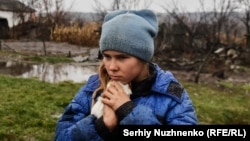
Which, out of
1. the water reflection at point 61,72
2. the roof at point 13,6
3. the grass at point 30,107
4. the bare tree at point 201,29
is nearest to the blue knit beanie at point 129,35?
the grass at point 30,107

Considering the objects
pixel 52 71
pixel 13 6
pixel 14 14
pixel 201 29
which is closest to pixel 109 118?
pixel 52 71

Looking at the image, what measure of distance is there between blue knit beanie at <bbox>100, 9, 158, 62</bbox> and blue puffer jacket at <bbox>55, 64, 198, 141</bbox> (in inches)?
6.0

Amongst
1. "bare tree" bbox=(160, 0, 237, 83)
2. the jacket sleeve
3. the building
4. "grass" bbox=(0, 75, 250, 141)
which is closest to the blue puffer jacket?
the jacket sleeve

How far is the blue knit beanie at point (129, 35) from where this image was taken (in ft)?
6.28

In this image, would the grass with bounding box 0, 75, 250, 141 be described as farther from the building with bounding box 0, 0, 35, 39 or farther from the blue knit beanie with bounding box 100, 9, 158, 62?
the building with bounding box 0, 0, 35, 39

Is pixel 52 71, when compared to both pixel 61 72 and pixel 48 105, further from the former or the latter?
pixel 48 105

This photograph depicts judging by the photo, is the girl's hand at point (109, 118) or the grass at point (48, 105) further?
the grass at point (48, 105)

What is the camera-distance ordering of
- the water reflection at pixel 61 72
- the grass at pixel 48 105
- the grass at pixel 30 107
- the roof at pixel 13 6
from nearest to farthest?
the grass at pixel 30 107
the grass at pixel 48 105
the water reflection at pixel 61 72
the roof at pixel 13 6

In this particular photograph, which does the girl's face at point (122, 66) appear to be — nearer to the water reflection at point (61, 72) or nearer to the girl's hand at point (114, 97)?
the girl's hand at point (114, 97)

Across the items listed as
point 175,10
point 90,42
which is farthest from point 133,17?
point 90,42

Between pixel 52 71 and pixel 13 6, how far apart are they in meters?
23.5

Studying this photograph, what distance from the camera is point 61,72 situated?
502 inches

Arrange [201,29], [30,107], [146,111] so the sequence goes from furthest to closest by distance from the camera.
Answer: [201,29] → [30,107] → [146,111]

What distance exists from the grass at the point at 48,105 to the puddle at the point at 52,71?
1.53 m
